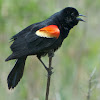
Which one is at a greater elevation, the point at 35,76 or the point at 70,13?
the point at 70,13

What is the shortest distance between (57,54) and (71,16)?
1.29 m

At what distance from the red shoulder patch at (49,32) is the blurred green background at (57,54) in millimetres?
1119

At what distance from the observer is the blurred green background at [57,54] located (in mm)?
4316

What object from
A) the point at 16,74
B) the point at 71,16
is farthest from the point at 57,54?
the point at 16,74

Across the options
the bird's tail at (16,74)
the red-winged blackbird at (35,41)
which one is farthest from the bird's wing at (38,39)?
the bird's tail at (16,74)

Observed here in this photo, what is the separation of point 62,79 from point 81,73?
0.44 m

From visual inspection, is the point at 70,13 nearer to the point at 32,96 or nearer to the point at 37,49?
the point at 37,49

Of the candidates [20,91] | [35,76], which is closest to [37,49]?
[20,91]

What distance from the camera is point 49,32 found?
10.6ft

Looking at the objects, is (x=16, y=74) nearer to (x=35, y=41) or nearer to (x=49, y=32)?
(x=35, y=41)

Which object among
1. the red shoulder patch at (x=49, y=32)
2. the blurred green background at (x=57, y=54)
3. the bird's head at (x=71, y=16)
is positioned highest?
the bird's head at (x=71, y=16)

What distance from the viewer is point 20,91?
421cm

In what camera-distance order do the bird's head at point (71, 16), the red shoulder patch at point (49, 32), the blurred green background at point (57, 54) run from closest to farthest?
the red shoulder patch at point (49, 32) → the bird's head at point (71, 16) → the blurred green background at point (57, 54)

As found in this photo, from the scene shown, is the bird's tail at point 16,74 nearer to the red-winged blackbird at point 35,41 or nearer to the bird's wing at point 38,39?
the red-winged blackbird at point 35,41
